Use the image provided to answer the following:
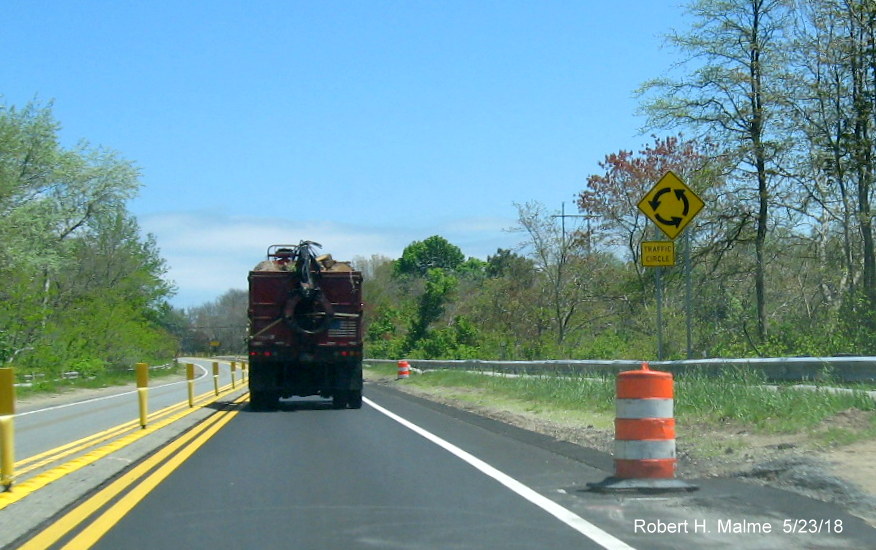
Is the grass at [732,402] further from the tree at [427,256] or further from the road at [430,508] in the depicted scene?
the tree at [427,256]

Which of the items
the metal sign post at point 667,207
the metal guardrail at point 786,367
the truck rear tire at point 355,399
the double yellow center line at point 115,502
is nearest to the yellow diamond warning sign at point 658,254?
the metal sign post at point 667,207

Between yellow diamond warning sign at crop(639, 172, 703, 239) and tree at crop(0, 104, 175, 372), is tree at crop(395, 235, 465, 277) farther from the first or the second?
yellow diamond warning sign at crop(639, 172, 703, 239)


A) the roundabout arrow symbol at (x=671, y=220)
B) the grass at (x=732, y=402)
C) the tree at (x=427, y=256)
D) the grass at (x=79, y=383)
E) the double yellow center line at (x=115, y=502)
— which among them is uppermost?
the tree at (x=427, y=256)

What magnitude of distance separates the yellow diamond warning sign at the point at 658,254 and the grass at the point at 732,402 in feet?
6.93

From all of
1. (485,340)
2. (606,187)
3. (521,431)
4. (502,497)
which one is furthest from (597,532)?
(485,340)

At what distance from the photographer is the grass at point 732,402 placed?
1252cm

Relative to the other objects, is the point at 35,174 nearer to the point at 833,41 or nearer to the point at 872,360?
the point at 833,41

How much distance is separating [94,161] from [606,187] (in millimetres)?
28307

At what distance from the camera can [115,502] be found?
31.1 ft

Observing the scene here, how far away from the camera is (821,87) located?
28609 millimetres

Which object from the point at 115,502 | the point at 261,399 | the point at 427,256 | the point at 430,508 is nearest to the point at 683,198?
the point at 430,508

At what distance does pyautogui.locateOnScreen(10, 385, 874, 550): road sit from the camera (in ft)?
24.8

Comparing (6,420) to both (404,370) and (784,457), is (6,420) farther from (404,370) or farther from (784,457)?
(404,370)

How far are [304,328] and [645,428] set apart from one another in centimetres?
1435
